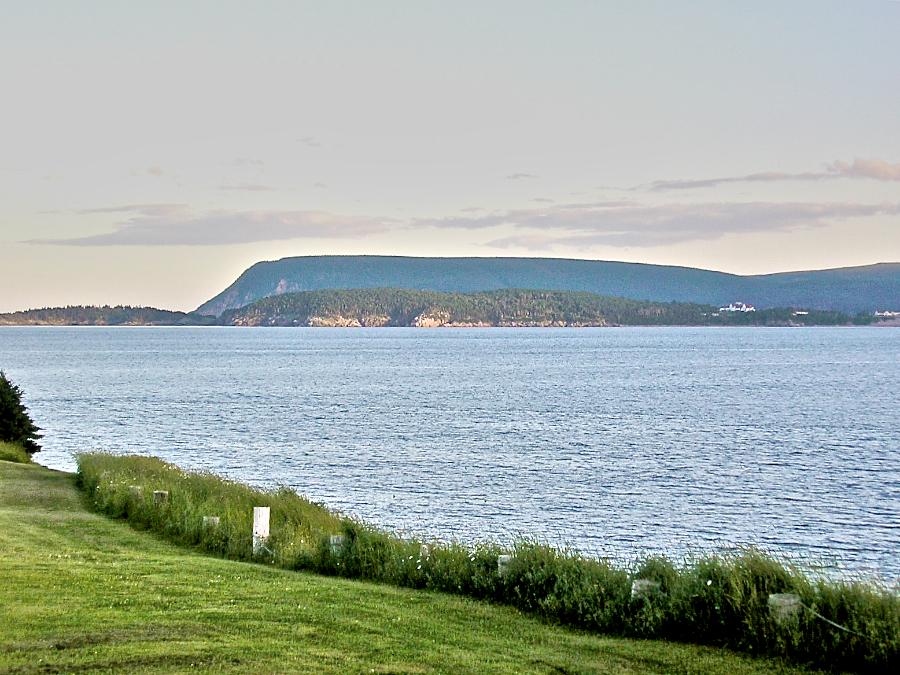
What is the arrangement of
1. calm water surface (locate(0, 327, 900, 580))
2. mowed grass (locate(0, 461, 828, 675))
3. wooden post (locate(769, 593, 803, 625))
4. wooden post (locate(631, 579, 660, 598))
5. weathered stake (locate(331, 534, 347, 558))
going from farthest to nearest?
calm water surface (locate(0, 327, 900, 580))
weathered stake (locate(331, 534, 347, 558))
wooden post (locate(631, 579, 660, 598))
wooden post (locate(769, 593, 803, 625))
mowed grass (locate(0, 461, 828, 675))

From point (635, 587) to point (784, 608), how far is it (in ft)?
5.57

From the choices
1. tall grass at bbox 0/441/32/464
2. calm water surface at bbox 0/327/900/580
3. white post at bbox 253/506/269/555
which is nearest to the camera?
white post at bbox 253/506/269/555

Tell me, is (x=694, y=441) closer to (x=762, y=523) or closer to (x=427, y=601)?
(x=762, y=523)

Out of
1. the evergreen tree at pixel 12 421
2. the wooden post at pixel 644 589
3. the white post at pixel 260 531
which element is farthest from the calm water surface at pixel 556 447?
the white post at pixel 260 531

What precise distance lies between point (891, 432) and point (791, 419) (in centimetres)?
752

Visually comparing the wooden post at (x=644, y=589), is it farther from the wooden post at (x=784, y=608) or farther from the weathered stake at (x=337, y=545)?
the weathered stake at (x=337, y=545)

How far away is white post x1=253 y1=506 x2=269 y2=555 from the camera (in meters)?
15.0

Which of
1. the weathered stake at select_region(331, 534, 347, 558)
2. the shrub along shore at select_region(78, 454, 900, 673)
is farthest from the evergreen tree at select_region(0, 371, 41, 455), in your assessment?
the weathered stake at select_region(331, 534, 347, 558)

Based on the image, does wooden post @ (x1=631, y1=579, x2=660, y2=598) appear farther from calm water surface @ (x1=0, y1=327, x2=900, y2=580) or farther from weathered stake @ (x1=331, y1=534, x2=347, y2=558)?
calm water surface @ (x1=0, y1=327, x2=900, y2=580)

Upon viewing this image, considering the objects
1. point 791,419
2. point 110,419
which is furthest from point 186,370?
point 791,419

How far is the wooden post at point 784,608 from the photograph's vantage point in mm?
9703

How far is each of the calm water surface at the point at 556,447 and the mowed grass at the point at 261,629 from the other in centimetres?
836

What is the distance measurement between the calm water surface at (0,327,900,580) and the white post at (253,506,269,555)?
29.8ft

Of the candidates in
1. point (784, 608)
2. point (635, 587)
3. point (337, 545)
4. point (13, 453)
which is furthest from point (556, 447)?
point (784, 608)
